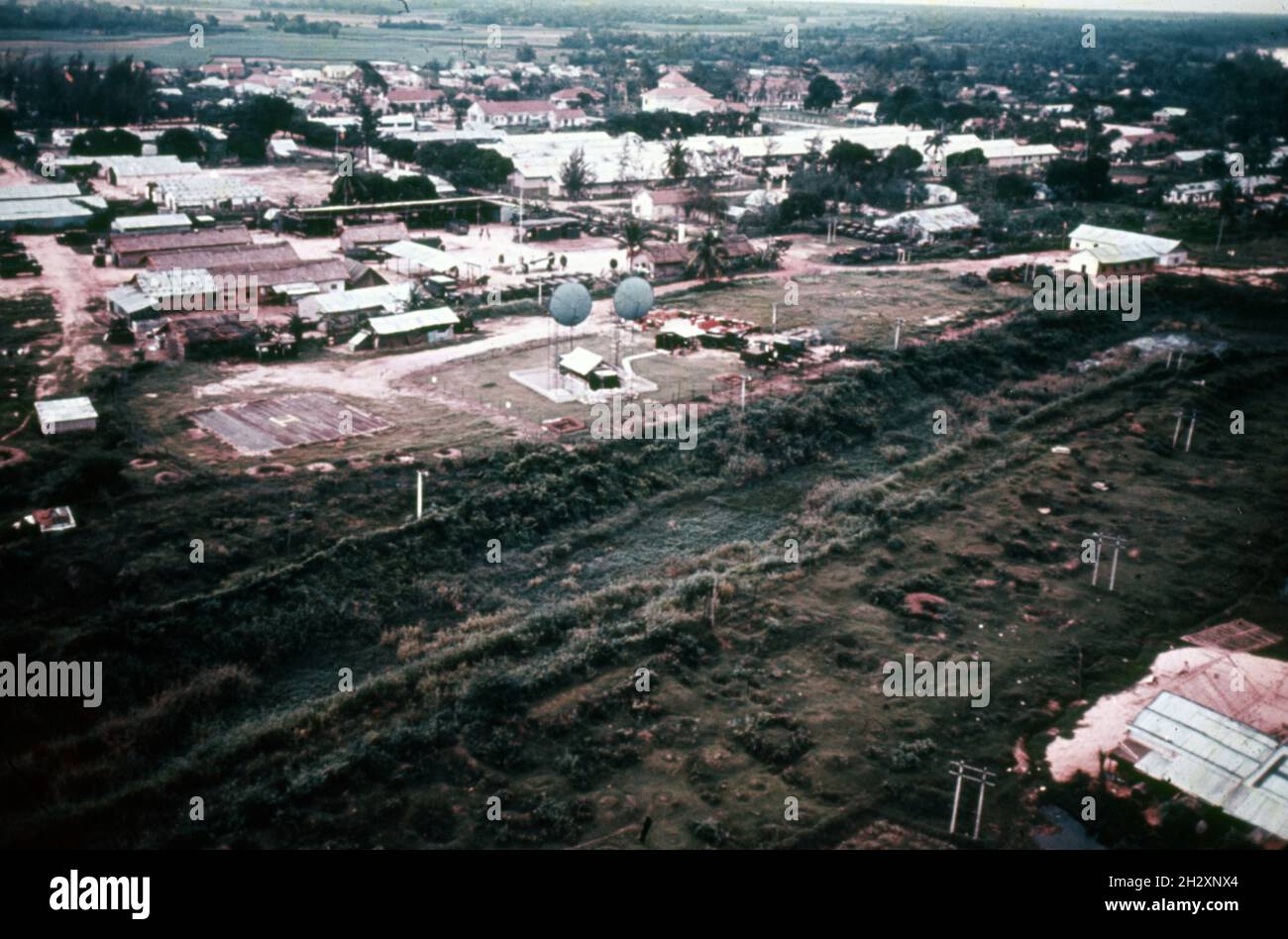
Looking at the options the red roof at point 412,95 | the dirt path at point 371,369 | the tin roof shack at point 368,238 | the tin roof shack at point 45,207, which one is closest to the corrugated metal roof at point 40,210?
the tin roof shack at point 45,207

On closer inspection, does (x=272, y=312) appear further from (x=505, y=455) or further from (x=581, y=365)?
(x=505, y=455)

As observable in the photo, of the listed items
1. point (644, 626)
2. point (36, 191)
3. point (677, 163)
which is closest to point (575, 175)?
point (677, 163)

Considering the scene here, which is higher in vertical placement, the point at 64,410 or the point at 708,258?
the point at 708,258

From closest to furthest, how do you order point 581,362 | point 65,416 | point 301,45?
point 65,416 → point 581,362 → point 301,45

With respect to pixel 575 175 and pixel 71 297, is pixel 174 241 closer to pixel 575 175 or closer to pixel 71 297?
pixel 71 297

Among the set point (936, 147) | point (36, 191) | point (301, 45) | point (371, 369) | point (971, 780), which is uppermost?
point (301, 45)

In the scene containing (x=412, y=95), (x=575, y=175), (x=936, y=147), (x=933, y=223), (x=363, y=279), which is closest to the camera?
(x=363, y=279)

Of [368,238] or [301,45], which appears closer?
[368,238]

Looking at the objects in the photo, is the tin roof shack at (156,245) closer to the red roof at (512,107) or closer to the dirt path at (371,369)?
the dirt path at (371,369)
